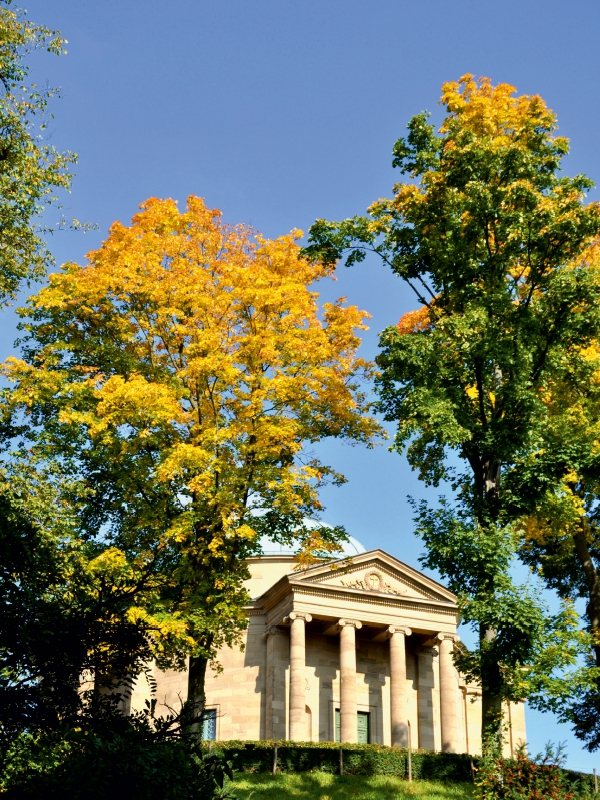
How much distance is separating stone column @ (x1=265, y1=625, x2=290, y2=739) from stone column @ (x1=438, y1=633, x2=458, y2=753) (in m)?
7.33

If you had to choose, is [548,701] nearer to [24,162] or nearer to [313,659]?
[24,162]

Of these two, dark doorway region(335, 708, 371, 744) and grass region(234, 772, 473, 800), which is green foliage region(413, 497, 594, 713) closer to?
grass region(234, 772, 473, 800)

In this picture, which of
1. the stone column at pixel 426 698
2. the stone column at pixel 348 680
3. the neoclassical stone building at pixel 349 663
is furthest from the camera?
the stone column at pixel 426 698

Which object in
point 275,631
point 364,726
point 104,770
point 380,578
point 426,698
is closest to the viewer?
point 104,770

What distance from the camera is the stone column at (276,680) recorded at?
128 feet

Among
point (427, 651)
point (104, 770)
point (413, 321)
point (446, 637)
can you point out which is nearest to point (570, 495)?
point (413, 321)

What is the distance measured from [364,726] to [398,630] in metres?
5.04

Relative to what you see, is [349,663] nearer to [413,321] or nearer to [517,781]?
[413,321]

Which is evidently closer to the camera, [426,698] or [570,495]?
[570,495]

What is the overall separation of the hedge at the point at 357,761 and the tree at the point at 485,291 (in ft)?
42.1

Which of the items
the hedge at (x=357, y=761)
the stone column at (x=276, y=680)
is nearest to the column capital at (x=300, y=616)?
the stone column at (x=276, y=680)

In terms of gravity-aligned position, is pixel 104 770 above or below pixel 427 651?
below

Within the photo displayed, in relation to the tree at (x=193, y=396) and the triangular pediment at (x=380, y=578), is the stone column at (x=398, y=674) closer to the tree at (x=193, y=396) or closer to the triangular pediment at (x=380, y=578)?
the triangular pediment at (x=380, y=578)

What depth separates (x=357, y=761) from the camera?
29719 millimetres
